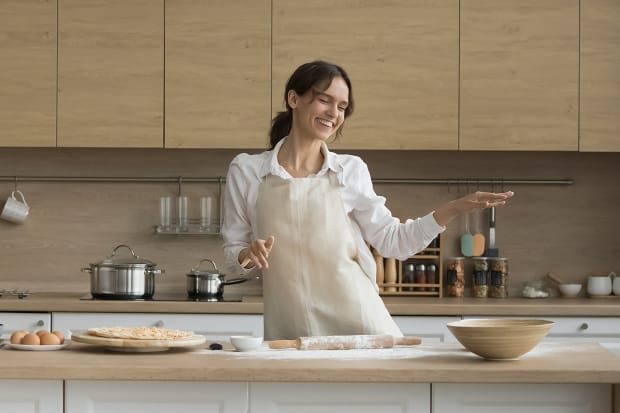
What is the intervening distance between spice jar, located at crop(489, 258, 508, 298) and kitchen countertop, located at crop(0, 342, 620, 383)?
2275 millimetres

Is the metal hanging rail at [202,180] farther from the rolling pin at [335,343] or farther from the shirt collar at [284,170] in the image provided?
the rolling pin at [335,343]

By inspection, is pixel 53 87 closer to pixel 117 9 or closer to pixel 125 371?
pixel 117 9

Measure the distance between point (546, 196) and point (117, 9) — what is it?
2296 mm

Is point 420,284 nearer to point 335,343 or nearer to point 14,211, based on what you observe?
point 14,211

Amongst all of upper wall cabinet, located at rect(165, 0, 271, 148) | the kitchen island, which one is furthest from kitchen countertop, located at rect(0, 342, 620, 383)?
upper wall cabinet, located at rect(165, 0, 271, 148)

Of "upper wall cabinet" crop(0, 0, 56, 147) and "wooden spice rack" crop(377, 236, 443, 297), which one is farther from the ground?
"upper wall cabinet" crop(0, 0, 56, 147)

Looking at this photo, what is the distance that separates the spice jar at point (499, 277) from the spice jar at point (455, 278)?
0.15 metres

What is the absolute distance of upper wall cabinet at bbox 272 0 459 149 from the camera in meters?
4.42

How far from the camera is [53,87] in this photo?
4.44 m

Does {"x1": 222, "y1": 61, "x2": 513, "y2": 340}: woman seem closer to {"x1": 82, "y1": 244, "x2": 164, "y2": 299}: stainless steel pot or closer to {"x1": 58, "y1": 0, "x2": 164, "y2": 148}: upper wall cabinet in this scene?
{"x1": 82, "y1": 244, "x2": 164, "y2": 299}: stainless steel pot

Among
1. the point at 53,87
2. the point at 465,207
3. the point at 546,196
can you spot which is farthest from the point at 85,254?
the point at 465,207

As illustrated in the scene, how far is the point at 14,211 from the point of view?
187 inches

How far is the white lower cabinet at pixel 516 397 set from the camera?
2.22m

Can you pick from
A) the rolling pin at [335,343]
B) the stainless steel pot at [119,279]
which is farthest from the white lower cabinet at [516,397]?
the stainless steel pot at [119,279]
